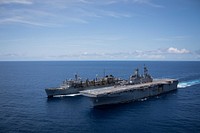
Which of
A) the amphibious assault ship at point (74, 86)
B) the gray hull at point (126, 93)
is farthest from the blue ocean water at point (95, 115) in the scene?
the amphibious assault ship at point (74, 86)

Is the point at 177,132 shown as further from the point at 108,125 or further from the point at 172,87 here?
the point at 172,87

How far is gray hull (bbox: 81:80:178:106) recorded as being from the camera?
74250 mm

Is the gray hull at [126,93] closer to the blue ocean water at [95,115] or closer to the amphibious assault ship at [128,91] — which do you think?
the amphibious assault ship at [128,91]

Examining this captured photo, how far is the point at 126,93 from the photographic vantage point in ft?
269

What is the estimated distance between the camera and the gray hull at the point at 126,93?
7425 cm

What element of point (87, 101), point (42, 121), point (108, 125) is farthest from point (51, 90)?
point (108, 125)

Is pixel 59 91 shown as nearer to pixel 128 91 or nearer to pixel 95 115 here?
pixel 128 91

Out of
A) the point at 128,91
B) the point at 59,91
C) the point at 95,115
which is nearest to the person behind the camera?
the point at 95,115

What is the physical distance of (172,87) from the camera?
106 m

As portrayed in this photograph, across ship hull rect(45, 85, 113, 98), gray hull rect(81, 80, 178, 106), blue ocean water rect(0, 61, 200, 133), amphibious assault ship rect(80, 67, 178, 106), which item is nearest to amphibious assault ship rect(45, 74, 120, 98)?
ship hull rect(45, 85, 113, 98)

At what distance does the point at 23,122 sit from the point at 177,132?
35516 millimetres

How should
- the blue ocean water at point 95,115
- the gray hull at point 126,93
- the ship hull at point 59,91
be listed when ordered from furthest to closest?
the ship hull at point 59,91 < the gray hull at point 126,93 < the blue ocean water at point 95,115

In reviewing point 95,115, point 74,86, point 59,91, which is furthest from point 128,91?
point 59,91

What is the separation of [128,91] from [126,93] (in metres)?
1.42
